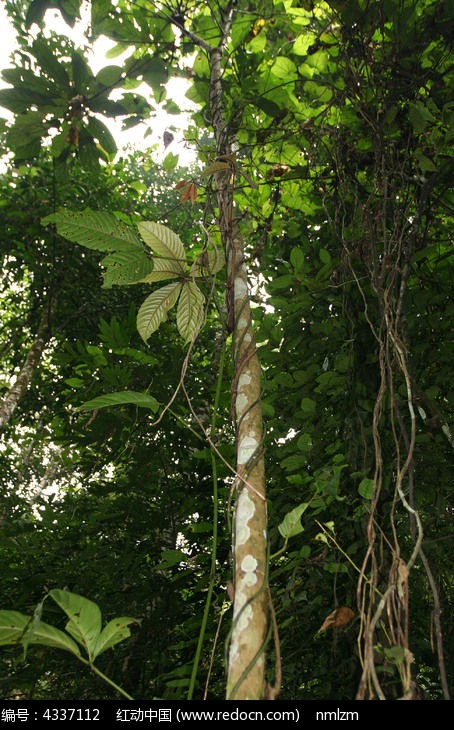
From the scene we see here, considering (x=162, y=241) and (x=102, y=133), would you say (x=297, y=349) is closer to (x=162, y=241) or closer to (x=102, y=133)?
(x=162, y=241)

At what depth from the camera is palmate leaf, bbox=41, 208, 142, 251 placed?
46.8 inches

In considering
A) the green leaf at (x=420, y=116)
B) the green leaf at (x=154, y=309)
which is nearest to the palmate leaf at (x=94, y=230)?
the green leaf at (x=154, y=309)

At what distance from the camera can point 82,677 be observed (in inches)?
91.9

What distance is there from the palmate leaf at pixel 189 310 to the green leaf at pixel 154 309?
0.03 m

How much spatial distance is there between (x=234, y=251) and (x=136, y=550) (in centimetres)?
178

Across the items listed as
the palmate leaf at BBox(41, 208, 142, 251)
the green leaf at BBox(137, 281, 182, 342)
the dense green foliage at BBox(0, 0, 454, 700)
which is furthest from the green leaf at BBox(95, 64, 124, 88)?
the green leaf at BBox(137, 281, 182, 342)

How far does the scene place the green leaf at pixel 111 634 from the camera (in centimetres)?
86

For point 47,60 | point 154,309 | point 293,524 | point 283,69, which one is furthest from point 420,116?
point 293,524

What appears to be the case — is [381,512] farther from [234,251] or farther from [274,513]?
[234,251]

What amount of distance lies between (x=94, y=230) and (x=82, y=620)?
0.91m

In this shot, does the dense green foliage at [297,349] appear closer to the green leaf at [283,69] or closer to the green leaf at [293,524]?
the green leaf at [283,69]

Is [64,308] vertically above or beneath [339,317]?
above

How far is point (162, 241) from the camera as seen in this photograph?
1269 millimetres

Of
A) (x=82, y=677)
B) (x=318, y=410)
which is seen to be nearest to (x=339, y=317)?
(x=318, y=410)
